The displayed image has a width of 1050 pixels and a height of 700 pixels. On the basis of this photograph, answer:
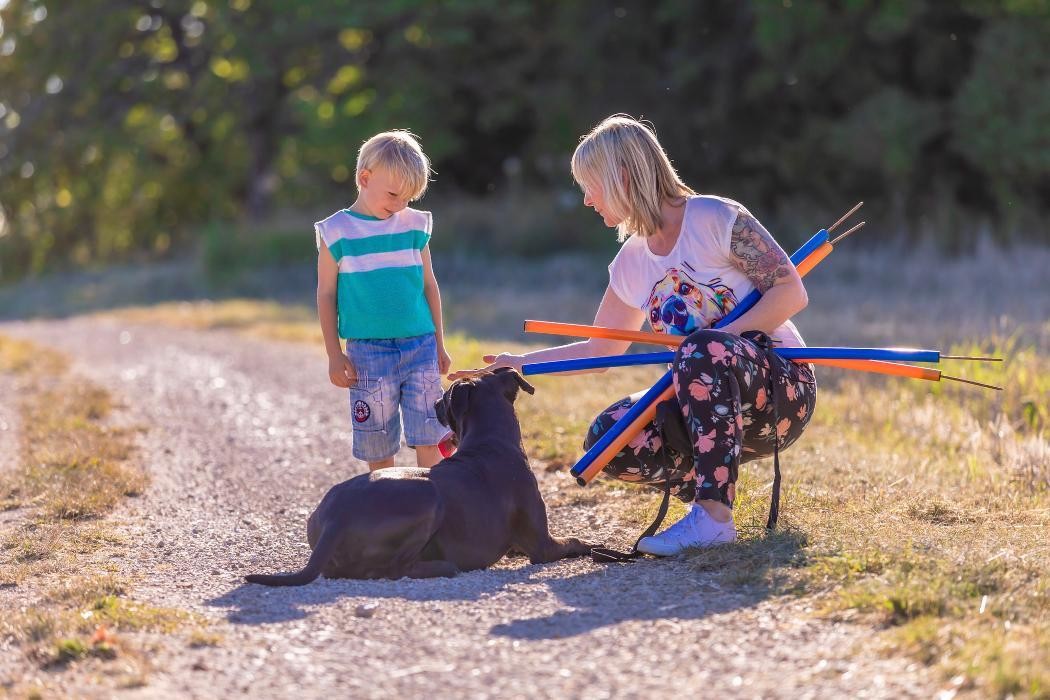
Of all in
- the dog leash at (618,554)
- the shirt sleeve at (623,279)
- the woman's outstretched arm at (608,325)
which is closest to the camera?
the dog leash at (618,554)

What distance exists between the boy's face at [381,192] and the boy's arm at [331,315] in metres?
0.28

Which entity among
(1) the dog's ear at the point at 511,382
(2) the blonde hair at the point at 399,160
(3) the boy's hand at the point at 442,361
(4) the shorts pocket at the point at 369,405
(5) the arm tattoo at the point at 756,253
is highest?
(2) the blonde hair at the point at 399,160

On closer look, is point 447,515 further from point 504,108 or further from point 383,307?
point 504,108

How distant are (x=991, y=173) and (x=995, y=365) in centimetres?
1014

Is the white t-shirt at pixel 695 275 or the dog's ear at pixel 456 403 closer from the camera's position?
the white t-shirt at pixel 695 275

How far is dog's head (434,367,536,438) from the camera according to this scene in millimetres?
5355

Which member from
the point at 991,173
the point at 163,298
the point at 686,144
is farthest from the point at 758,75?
the point at 163,298

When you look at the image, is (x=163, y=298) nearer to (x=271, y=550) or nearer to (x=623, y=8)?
(x=623, y=8)

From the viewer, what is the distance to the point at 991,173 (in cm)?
1809

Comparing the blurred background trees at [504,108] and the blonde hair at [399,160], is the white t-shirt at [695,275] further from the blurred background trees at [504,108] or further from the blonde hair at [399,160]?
the blurred background trees at [504,108]

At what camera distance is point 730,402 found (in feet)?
16.3

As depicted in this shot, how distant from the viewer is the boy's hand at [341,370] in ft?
19.2

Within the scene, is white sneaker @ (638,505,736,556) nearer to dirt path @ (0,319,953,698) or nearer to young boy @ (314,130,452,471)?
dirt path @ (0,319,953,698)

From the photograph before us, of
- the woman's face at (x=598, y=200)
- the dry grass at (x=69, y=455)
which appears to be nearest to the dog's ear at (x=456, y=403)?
the woman's face at (x=598, y=200)
